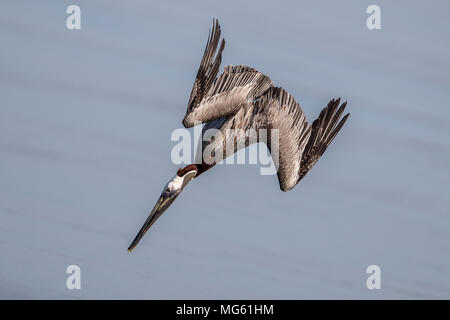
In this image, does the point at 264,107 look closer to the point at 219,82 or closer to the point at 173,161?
the point at 219,82

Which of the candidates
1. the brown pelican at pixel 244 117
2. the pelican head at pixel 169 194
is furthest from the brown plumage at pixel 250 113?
the pelican head at pixel 169 194

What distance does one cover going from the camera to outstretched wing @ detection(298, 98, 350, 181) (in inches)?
363

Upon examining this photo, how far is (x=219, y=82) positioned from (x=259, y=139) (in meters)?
0.71

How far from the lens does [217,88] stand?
344 inches

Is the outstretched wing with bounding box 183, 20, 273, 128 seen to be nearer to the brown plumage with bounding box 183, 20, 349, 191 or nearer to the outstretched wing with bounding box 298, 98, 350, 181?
the brown plumage with bounding box 183, 20, 349, 191

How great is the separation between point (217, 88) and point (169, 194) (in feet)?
3.66

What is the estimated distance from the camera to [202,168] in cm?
896

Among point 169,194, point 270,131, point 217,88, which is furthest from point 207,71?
point 169,194

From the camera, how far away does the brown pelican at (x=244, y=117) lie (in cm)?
Answer: 864

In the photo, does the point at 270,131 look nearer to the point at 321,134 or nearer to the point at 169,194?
the point at 321,134

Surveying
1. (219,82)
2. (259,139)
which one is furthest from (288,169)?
(219,82)

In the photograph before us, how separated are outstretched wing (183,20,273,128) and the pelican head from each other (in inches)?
20.1

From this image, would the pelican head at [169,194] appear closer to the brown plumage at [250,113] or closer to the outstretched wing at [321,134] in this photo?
the brown plumage at [250,113]

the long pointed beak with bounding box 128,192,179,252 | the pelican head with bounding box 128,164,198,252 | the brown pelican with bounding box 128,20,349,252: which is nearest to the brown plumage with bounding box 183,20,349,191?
the brown pelican with bounding box 128,20,349,252
